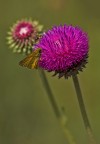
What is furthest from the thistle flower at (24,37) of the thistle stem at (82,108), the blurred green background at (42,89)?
the blurred green background at (42,89)

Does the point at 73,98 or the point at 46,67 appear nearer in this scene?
the point at 46,67

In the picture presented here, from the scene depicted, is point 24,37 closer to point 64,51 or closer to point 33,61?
point 33,61

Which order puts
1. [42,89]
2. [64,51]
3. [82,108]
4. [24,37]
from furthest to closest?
[42,89], [24,37], [82,108], [64,51]

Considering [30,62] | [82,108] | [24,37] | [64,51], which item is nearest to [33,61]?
[30,62]

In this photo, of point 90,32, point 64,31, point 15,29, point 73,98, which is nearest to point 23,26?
point 15,29

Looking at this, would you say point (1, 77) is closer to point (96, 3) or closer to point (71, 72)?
point (96, 3)

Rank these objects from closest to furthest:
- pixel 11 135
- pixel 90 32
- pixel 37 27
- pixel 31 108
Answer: pixel 37 27 → pixel 11 135 → pixel 31 108 → pixel 90 32

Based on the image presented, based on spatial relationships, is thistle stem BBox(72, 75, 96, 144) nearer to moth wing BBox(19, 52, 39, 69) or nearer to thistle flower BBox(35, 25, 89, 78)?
thistle flower BBox(35, 25, 89, 78)
